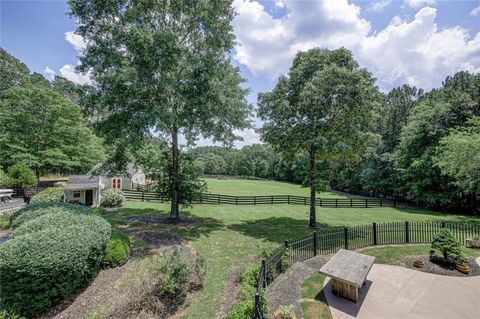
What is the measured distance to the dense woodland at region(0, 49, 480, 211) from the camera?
17250 millimetres

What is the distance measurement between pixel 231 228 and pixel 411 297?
10.3 meters

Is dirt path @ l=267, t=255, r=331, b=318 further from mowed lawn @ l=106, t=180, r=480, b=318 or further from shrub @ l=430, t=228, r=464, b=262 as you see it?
shrub @ l=430, t=228, r=464, b=262

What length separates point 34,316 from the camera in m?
6.62

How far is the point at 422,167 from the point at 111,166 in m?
29.6

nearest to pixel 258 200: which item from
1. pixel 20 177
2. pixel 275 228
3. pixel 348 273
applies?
pixel 275 228

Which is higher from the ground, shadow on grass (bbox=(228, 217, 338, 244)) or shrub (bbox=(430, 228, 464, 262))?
shrub (bbox=(430, 228, 464, 262))

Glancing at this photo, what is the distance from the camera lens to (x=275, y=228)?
52.9ft

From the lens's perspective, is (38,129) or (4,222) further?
(38,129)

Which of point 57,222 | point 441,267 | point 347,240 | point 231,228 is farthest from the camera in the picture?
point 231,228

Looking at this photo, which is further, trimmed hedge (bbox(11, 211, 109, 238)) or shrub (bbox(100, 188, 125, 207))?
shrub (bbox(100, 188, 125, 207))

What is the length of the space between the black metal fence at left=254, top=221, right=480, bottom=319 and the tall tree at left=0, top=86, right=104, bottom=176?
29.9 meters

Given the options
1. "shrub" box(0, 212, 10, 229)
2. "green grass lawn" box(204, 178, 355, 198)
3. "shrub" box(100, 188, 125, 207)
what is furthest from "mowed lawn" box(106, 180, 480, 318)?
"green grass lawn" box(204, 178, 355, 198)

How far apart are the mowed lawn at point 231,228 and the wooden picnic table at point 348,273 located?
3.58 metres

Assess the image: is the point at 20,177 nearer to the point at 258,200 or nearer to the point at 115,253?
the point at 115,253
